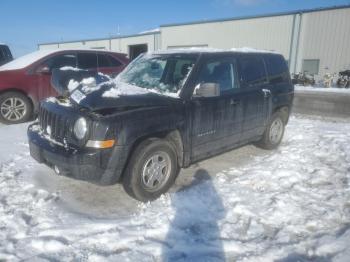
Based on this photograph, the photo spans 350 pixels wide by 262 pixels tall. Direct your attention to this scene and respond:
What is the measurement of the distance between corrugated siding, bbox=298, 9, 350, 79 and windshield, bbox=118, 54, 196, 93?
19.7 meters

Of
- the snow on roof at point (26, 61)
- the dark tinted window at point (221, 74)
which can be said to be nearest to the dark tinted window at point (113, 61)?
the snow on roof at point (26, 61)

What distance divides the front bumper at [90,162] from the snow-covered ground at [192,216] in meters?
0.46

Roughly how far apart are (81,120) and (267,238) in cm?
228

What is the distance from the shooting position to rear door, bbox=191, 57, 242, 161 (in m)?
4.32

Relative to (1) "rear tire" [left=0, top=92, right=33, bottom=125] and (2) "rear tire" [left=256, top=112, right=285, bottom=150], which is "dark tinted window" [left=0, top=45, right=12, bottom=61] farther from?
(2) "rear tire" [left=256, top=112, right=285, bottom=150]

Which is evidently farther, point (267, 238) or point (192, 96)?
point (192, 96)

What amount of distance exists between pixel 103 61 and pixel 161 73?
457 cm

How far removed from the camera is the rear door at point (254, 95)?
5.13 meters

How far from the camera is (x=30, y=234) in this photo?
3.12 m

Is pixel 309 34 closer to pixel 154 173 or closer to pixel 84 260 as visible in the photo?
pixel 154 173

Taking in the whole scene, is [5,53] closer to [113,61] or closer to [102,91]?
[113,61]

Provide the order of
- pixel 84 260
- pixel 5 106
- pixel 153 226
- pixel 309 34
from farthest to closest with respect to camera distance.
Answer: pixel 309 34
pixel 5 106
pixel 153 226
pixel 84 260

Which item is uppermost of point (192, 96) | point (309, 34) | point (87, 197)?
point (309, 34)

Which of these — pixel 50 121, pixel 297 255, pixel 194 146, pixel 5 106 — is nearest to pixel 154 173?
pixel 194 146
